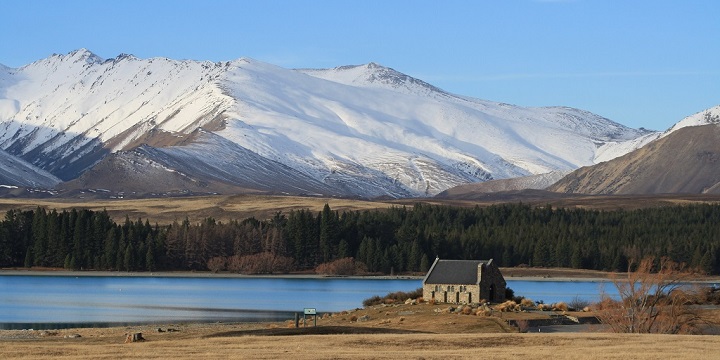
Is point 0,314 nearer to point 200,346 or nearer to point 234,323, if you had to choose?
point 234,323

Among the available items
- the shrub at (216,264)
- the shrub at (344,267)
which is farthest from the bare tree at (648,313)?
the shrub at (216,264)

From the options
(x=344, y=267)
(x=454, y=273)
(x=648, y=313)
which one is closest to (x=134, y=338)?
(x=648, y=313)

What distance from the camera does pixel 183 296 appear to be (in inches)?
5138

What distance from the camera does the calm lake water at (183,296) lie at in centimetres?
9931

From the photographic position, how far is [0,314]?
99625 millimetres

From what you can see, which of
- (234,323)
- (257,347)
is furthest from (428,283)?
(257,347)

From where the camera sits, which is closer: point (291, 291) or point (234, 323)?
point (234, 323)

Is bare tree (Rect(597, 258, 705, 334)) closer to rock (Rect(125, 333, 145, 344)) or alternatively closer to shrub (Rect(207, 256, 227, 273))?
rock (Rect(125, 333, 145, 344))

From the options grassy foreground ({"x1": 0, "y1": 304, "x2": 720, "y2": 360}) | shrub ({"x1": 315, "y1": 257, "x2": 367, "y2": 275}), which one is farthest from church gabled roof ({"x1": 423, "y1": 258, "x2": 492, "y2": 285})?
shrub ({"x1": 315, "y1": 257, "x2": 367, "y2": 275})

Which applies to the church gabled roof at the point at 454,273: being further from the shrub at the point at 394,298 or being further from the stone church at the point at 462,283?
the shrub at the point at 394,298

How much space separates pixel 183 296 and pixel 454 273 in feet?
128

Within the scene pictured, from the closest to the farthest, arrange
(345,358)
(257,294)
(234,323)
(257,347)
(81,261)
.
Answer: (345,358)
(257,347)
(234,323)
(257,294)
(81,261)

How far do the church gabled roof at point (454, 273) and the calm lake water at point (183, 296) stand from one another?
9.42 metres

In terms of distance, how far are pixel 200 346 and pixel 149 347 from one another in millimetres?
1976
